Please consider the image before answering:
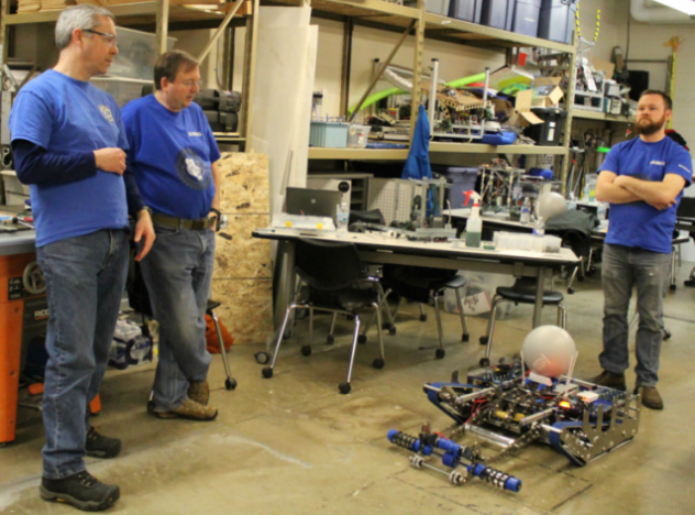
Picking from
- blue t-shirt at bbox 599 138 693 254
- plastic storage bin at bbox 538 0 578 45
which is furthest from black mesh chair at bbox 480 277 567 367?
plastic storage bin at bbox 538 0 578 45

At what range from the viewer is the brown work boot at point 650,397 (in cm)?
365

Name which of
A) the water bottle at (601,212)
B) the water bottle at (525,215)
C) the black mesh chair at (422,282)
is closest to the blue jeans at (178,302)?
the black mesh chair at (422,282)

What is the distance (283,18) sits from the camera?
183 inches

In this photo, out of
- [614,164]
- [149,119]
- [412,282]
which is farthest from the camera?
[412,282]

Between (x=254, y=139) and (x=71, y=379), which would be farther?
(x=254, y=139)

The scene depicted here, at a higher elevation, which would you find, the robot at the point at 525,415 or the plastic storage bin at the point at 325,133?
the plastic storage bin at the point at 325,133

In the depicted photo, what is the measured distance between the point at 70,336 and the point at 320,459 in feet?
3.67

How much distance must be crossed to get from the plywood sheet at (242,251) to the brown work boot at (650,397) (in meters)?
2.27

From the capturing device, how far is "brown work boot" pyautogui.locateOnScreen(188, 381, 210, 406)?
321 centimetres

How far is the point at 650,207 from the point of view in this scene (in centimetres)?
354

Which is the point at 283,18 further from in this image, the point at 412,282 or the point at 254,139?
the point at 412,282

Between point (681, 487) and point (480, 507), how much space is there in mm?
884

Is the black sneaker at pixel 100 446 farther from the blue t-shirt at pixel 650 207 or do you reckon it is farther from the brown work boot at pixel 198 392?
the blue t-shirt at pixel 650 207

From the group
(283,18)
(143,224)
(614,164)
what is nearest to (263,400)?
(143,224)
